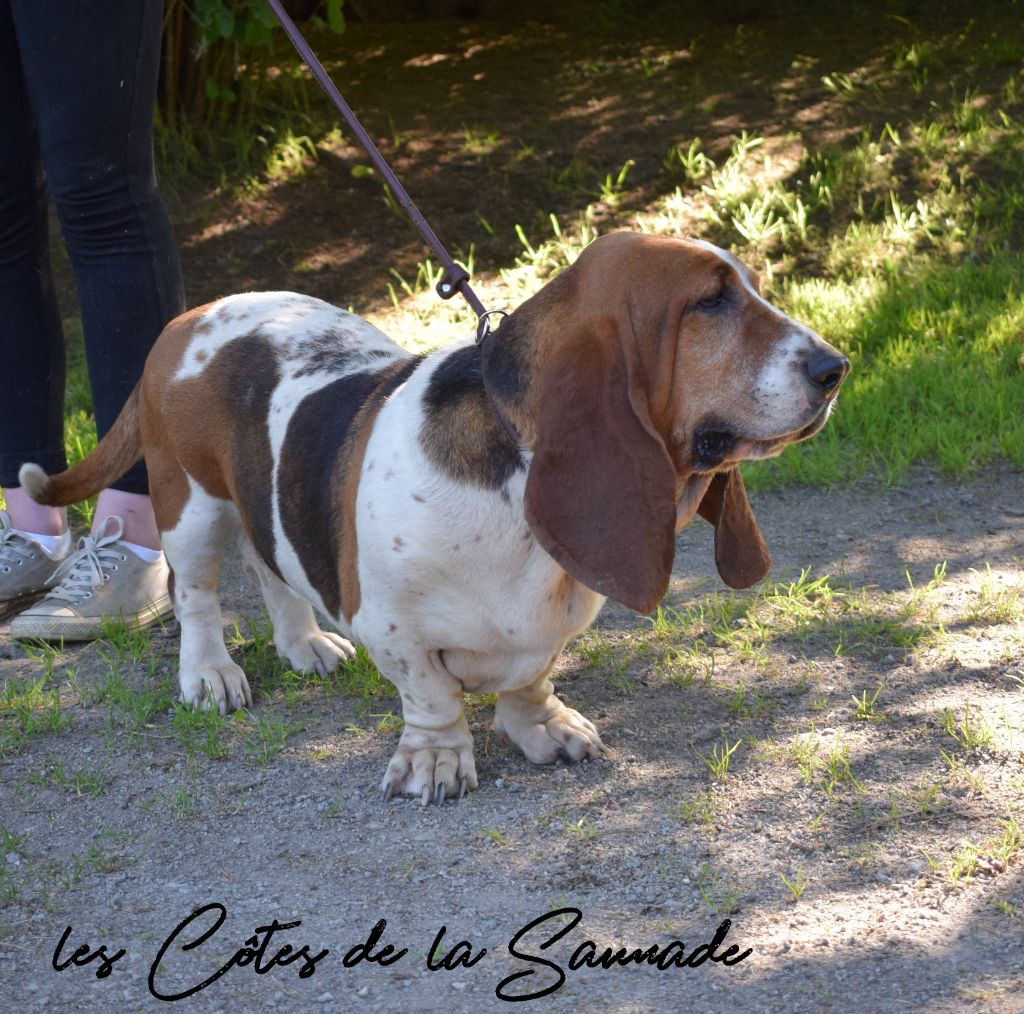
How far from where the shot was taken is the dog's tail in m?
3.90

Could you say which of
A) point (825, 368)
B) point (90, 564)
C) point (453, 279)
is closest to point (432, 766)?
point (453, 279)

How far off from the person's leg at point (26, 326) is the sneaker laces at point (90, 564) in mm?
247

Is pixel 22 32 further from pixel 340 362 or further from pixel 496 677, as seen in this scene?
pixel 496 677

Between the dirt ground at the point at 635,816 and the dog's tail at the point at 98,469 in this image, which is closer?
the dirt ground at the point at 635,816

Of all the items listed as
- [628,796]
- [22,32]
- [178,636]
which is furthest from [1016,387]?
[22,32]

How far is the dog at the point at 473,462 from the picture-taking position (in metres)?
2.74

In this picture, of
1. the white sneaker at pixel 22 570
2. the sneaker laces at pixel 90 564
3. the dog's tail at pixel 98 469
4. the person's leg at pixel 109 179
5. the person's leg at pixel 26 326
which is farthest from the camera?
the white sneaker at pixel 22 570

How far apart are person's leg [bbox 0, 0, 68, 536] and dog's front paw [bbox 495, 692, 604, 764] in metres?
1.87

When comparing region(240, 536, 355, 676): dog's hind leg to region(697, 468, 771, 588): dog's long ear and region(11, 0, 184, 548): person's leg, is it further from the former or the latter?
region(697, 468, 771, 588): dog's long ear

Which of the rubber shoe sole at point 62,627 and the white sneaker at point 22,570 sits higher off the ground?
the white sneaker at point 22,570

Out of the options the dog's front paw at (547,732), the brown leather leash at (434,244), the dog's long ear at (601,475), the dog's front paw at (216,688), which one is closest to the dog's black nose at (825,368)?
the dog's long ear at (601,475)

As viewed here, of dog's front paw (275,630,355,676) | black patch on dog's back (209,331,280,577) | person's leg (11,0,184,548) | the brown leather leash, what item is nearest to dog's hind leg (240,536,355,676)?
dog's front paw (275,630,355,676)

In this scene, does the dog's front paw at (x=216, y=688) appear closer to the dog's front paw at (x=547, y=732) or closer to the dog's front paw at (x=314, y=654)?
the dog's front paw at (x=314, y=654)

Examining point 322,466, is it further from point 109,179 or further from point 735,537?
point 109,179
